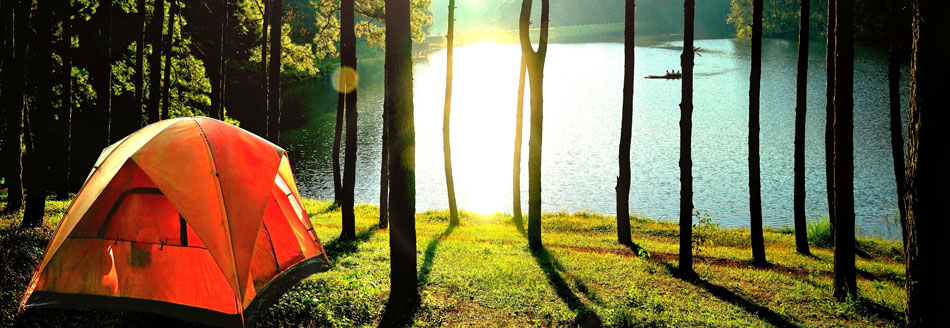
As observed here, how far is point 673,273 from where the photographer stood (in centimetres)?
1306

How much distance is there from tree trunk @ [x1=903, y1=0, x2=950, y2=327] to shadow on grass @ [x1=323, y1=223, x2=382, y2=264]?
8.81 meters

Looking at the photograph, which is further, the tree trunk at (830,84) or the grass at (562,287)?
the tree trunk at (830,84)

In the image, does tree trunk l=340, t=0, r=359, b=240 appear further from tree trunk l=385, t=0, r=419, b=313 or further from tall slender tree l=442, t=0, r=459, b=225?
tree trunk l=385, t=0, r=419, b=313

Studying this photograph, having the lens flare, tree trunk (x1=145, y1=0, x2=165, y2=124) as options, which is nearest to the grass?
tree trunk (x1=145, y1=0, x2=165, y2=124)

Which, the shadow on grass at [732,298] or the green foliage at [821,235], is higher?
the green foliage at [821,235]

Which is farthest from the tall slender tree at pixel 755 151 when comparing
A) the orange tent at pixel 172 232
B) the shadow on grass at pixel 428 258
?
the orange tent at pixel 172 232

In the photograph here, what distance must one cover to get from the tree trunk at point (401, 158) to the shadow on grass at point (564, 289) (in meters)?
2.47

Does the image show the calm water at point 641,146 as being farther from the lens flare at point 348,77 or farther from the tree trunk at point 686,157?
the tree trunk at point 686,157

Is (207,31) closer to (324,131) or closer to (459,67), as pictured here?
(324,131)

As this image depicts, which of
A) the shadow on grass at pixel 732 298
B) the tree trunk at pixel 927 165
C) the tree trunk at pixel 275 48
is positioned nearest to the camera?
the tree trunk at pixel 927 165

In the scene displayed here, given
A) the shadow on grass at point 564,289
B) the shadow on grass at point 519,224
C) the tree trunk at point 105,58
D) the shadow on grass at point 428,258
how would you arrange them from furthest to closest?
the shadow on grass at point 519,224 < the tree trunk at point 105,58 < the shadow on grass at point 428,258 < the shadow on grass at point 564,289

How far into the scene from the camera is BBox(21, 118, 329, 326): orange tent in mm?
8484

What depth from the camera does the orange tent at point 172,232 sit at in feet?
27.8

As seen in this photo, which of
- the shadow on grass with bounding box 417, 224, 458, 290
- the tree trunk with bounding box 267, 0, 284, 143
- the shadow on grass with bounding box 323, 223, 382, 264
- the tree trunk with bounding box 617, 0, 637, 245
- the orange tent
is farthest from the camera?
the tree trunk with bounding box 267, 0, 284, 143
